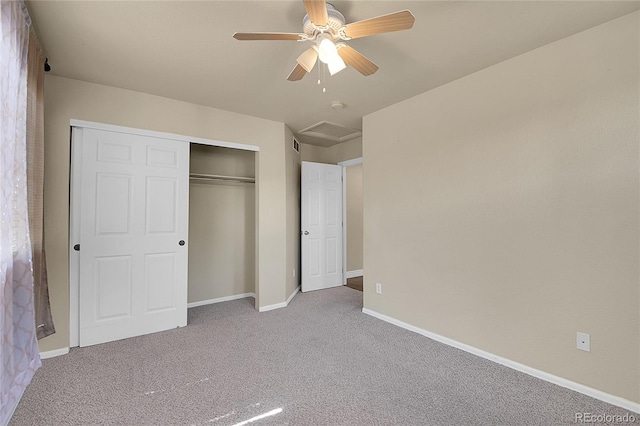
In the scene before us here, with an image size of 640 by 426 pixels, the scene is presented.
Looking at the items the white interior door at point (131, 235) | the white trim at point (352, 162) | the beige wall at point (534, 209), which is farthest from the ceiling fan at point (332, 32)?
the white trim at point (352, 162)

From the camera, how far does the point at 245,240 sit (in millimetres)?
4375

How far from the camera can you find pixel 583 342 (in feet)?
6.51

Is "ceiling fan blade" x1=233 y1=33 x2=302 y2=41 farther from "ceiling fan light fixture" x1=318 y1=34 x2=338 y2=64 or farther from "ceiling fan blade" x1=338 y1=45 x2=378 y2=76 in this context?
"ceiling fan blade" x1=338 y1=45 x2=378 y2=76

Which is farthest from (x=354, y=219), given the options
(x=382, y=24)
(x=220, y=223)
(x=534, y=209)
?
(x=382, y=24)

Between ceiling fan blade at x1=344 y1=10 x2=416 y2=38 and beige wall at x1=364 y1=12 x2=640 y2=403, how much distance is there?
142 cm

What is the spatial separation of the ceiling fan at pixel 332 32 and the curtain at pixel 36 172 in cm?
149

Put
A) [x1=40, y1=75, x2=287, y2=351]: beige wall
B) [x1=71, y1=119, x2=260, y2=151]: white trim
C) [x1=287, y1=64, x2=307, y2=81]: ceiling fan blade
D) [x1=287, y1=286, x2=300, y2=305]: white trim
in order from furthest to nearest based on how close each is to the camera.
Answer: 1. [x1=287, y1=286, x2=300, y2=305]: white trim
2. [x1=71, y1=119, x2=260, y2=151]: white trim
3. [x1=40, y1=75, x2=287, y2=351]: beige wall
4. [x1=287, y1=64, x2=307, y2=81]: ceiling fan blade

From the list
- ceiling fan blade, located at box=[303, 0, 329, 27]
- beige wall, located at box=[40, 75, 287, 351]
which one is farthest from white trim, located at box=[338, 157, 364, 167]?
ceiling fan blade, located at box=[303, 0, 329, 27]

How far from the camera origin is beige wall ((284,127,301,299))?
4.14 m

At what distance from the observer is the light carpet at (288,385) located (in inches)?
69.5

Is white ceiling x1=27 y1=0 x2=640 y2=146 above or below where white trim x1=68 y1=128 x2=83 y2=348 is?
above

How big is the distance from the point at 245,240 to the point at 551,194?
372 cm

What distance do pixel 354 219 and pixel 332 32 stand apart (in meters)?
4.20

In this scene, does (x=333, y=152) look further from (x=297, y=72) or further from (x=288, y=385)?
(x=288, y=385)
